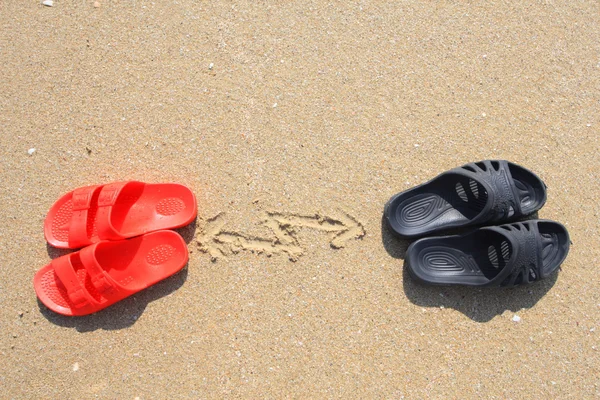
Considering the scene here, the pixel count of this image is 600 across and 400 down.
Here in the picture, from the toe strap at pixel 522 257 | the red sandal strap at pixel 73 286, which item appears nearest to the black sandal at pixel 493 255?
the toe strap at pixel 522 257

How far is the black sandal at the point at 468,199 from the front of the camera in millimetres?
1963

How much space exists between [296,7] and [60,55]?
1324mm

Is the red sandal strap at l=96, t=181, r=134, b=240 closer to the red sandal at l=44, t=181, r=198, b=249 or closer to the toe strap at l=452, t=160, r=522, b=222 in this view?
the red sandal at l=44, t=181, r=198, b=249

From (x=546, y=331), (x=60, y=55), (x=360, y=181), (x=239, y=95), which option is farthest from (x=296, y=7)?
(x=546, y=331)

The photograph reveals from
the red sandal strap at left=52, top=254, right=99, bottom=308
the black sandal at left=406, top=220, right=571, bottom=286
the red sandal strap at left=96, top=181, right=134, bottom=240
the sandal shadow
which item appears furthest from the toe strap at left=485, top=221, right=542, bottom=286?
the red sandal strap at left=52, top=254, right=99, bottom=308

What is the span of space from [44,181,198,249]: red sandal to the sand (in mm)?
88

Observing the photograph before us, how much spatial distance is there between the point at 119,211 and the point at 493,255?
1.88 m

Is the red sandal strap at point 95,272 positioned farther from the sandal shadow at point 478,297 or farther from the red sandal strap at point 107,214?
the sandal shadow at point 478,297

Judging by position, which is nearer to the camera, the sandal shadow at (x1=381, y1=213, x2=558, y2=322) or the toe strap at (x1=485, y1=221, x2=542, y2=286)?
the toe strap at (x1=485, y1=221, x2=542, y2=286)

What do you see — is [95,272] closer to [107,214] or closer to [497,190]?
[107,214]

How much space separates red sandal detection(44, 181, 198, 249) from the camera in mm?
1955

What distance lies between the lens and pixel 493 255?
2053mm

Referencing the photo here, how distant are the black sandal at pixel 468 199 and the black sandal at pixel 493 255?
67mm

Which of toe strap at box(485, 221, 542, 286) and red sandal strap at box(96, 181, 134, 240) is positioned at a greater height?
toe strap at box(485, 221, 542, 286)
